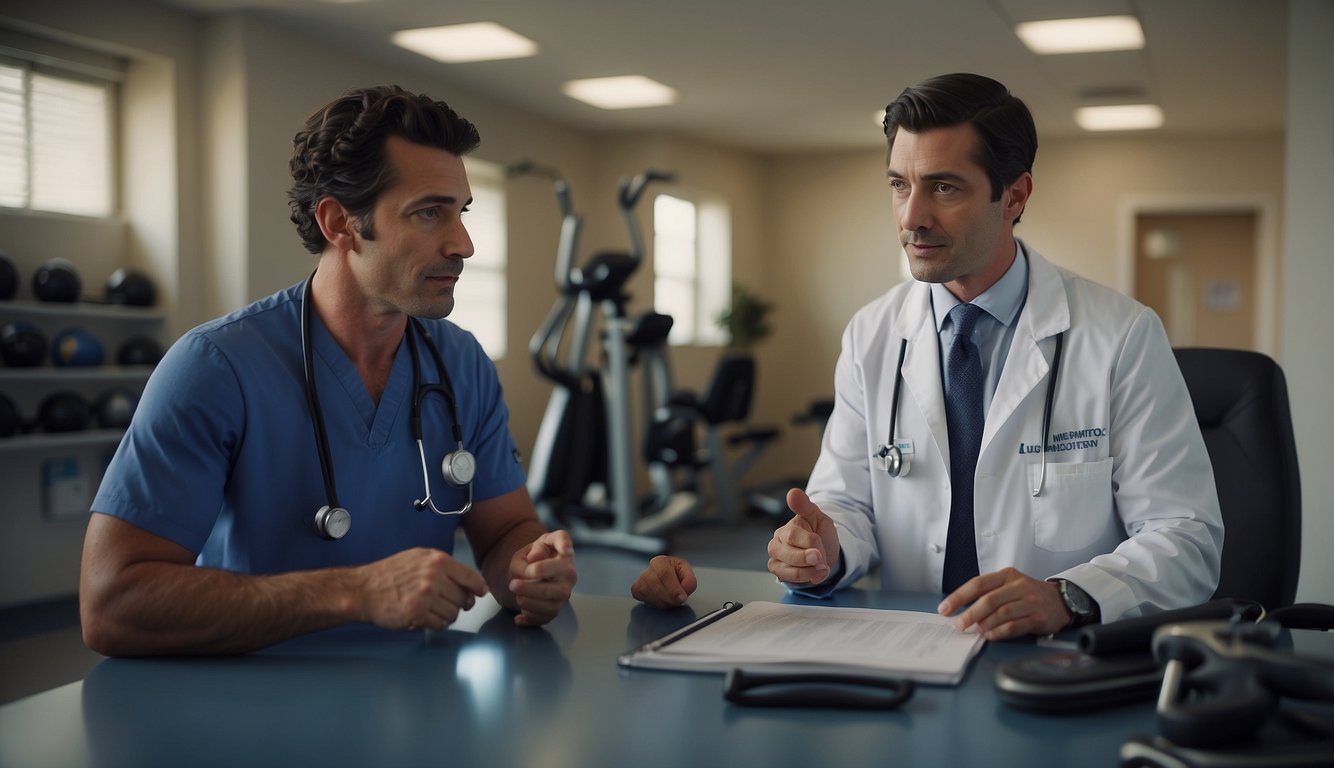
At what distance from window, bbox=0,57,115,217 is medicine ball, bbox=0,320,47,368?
0.60m

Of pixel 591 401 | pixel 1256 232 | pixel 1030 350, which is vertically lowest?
pixel 591 401

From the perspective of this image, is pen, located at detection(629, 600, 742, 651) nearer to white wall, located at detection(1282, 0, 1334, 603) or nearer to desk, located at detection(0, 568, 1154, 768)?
desk, located at detection(0, 568, 1154, 768)

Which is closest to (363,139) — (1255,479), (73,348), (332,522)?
(332,522)

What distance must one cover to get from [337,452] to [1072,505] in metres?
1.06

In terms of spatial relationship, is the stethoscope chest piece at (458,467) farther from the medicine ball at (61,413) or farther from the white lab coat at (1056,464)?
the medicine ball at (61,413)

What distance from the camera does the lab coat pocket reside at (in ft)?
5.24

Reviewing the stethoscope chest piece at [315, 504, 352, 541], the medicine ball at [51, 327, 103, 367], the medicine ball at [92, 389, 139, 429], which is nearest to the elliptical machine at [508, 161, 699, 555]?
the medicine ball at [92, 389, 139, 429]

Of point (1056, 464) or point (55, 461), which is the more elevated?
point (1056, 464)

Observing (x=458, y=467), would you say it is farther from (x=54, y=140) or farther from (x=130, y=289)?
(x=54, y=140)

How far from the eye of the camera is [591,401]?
19.4ft

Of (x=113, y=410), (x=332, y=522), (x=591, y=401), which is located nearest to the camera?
(x=332, y=522)

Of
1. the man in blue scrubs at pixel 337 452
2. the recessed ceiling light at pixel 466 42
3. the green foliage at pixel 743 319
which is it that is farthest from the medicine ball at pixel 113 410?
the green foliage at pixel 743 319

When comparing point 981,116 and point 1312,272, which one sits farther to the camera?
point 1312,272

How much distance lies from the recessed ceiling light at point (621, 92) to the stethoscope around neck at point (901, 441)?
4.93m
